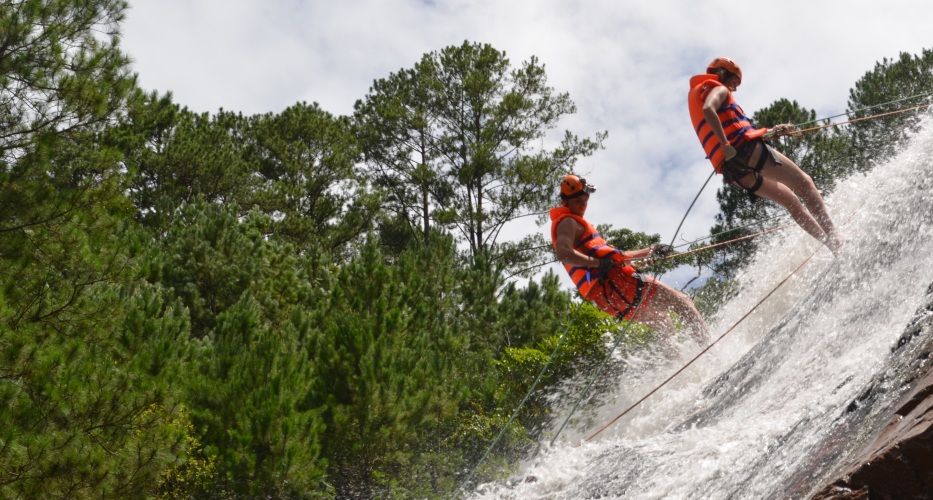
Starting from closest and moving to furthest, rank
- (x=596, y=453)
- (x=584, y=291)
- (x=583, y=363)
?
(x=596, y=453), (x=584, y=291), (x=583, y=363)

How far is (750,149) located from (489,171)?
61.0 feet

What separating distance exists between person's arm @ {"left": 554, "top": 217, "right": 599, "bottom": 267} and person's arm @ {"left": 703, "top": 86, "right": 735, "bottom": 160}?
1.05 metres

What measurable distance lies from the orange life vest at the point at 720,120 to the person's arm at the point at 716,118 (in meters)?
0.11

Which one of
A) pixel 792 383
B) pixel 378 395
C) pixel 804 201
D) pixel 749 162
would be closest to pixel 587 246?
pixel 749 162

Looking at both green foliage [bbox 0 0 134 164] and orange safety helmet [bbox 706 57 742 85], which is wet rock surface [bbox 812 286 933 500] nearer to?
orange safety helmet [bbox 706 57 742 85]

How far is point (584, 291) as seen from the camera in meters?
6.16

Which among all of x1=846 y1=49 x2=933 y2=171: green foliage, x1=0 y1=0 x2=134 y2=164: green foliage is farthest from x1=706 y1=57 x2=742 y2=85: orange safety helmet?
x1=846 y1=49 x2=933 y2=171: green foliage

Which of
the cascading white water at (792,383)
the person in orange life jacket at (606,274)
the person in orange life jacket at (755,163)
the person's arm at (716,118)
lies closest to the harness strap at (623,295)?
the person in orange life jacket at (606,274)

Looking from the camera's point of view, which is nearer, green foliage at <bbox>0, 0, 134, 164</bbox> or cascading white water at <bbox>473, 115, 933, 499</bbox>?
cascading white water at <bbox>473, 115, 933, 499</bbox>

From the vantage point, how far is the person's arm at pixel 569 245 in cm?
582

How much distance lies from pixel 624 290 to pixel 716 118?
130 centimetres

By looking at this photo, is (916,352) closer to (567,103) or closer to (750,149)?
(750,149)

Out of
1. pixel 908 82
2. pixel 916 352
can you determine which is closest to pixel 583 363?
pixel 916 352

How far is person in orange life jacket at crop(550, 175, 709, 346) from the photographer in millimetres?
5875
